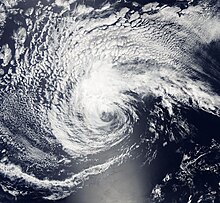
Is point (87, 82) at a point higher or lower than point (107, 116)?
higher

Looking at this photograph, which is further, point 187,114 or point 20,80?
point 20,80

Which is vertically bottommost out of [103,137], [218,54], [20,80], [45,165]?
[45,165]

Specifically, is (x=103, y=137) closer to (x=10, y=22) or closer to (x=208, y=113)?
(x=208, y=113)

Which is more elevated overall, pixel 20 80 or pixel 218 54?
pixel 218 54

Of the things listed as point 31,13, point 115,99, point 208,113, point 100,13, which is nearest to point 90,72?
point 115,99
